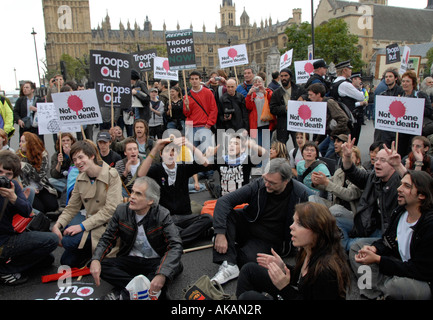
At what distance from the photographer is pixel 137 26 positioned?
102375mm

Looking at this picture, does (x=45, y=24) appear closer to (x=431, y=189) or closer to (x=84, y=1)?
(x=84, y=1)

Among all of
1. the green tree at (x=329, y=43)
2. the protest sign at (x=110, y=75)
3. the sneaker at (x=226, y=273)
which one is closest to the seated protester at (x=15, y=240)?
the sneaker at (x=226, y=273)

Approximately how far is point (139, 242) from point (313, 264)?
1.92 meters

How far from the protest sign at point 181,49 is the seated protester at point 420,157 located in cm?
447

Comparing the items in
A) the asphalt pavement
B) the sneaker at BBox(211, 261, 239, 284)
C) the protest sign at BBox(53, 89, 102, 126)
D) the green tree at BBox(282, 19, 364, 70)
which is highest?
the green tree at BBox(282, 19, 364, 70)

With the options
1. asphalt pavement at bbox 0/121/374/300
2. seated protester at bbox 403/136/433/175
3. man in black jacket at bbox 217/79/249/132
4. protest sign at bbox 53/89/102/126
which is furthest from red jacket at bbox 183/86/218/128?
seated protester at bbox 403/136/433/175

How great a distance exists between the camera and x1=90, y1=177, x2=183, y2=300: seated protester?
3.57 m

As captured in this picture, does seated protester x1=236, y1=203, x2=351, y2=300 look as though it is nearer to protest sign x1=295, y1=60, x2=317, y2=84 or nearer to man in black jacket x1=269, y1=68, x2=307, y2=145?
man in black jacket x1=269, y1=68, x2=307, y2=145

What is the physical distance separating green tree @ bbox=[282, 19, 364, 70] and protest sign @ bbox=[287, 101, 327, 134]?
148 feet

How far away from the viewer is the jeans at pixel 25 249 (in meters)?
4.02

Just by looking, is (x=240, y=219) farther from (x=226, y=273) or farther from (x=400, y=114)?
(x=400, y=114)

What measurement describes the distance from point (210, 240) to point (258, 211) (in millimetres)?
1216

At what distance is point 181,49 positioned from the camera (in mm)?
7711

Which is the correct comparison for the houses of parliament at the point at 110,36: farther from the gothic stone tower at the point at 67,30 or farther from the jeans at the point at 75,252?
the jeans at the point at 75,252
